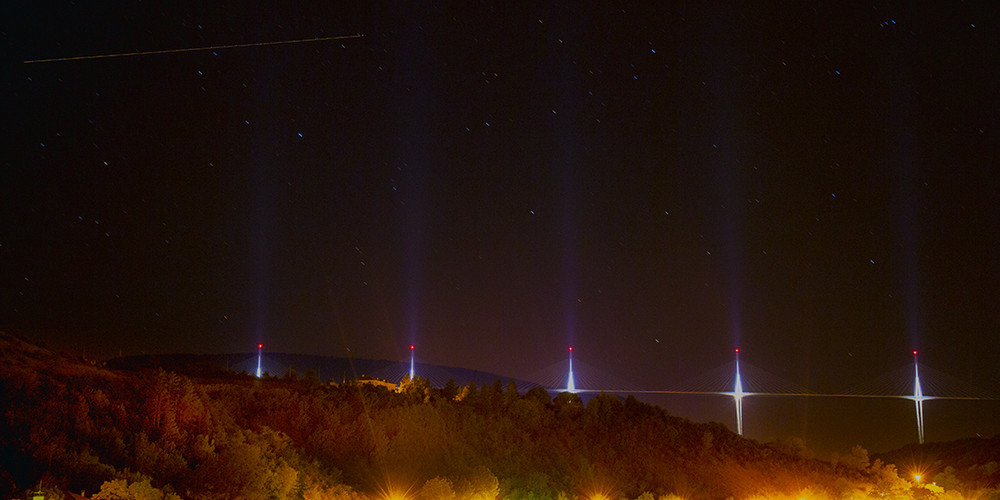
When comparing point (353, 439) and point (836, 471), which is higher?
point (353, 439)

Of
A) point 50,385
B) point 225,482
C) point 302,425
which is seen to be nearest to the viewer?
point 225,482

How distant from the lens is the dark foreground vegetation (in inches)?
681

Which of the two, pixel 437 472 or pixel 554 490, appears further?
pixel 554 490

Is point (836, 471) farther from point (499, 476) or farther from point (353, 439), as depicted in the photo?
point (353, 439)

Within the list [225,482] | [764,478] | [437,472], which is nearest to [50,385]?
[225,482]

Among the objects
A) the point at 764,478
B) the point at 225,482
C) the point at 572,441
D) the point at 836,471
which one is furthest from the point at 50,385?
the point at 836,471

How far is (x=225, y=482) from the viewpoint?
18.0 metres

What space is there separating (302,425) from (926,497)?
29.7 metres

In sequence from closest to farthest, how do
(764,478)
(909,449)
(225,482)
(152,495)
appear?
(152,495) → (225,482) → (764,478) → (909,449)

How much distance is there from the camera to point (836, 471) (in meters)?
41.5

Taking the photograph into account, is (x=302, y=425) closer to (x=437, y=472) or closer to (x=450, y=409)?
(x=437, y=472)

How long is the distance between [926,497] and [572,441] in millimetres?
17589

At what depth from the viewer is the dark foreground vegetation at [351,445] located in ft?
56.7

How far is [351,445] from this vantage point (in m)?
24.4
